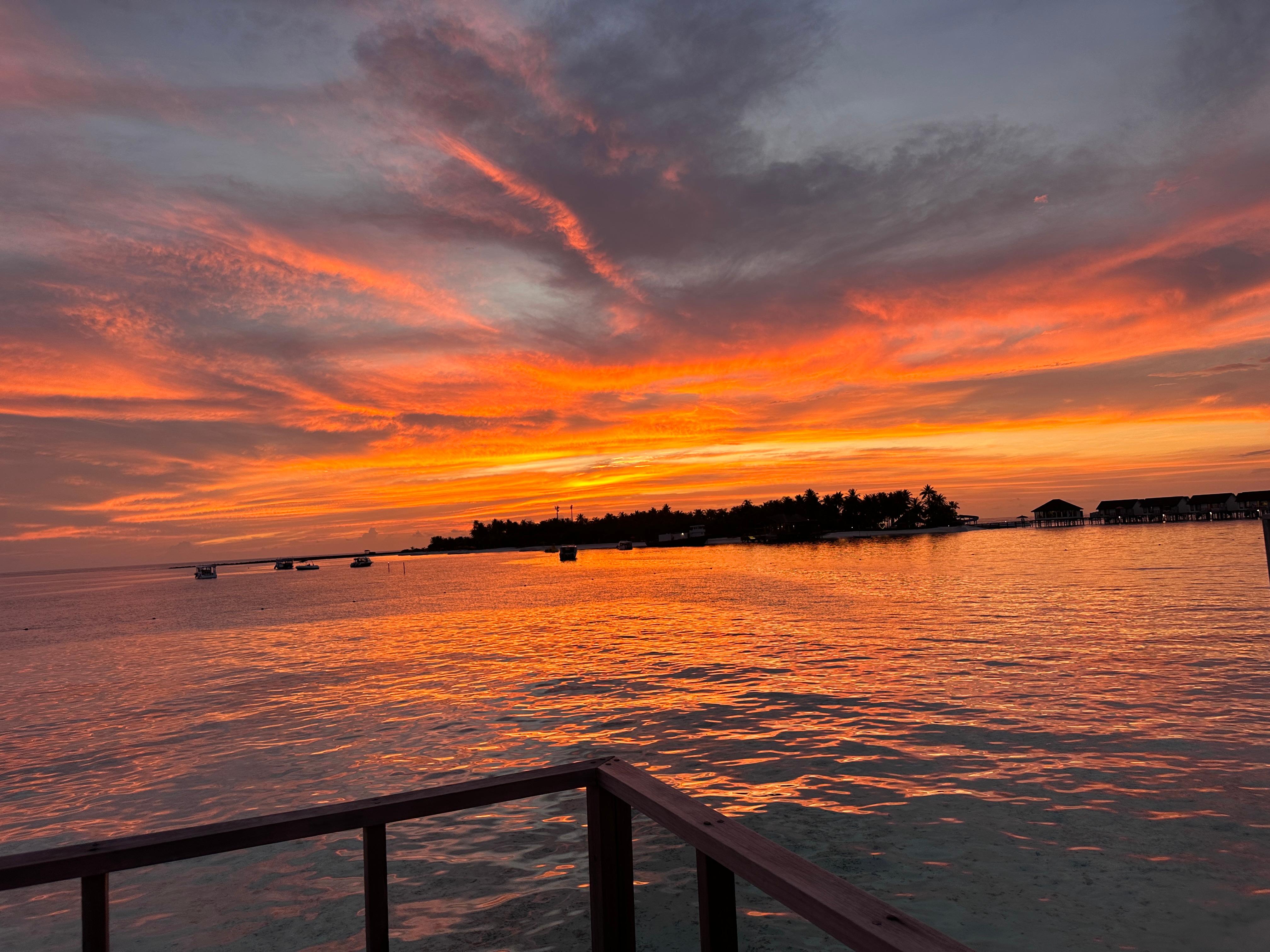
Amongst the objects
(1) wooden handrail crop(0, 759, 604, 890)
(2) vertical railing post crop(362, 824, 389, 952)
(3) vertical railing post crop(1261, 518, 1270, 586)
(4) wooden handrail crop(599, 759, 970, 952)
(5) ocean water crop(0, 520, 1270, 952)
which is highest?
(3) vertical railing post crop(1261, 518, 1270, 586)

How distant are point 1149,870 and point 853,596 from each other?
3654 centimetres

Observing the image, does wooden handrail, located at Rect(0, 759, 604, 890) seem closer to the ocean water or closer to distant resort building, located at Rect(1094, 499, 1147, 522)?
the ocean water

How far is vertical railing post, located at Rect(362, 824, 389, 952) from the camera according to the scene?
141 inches

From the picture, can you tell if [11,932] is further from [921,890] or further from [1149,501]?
[1149,501]

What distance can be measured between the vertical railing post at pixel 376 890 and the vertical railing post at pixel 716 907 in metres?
1.54

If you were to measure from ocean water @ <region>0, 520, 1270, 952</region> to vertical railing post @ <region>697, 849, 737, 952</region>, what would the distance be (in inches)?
172

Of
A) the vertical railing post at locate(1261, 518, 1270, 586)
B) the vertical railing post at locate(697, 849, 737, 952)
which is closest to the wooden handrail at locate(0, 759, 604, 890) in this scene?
the vertical railing post at locate(697, 849, 737, 952)

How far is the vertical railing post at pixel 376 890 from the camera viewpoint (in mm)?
3576

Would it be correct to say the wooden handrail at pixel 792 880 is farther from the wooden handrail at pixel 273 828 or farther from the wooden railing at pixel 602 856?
the wooden handrail at pixel 273 828

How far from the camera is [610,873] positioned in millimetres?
3666

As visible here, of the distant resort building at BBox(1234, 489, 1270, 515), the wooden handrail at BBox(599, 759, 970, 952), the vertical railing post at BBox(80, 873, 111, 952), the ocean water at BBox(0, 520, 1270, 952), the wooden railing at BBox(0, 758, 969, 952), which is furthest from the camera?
the distant resort building at BBox(1234, 489, 1270, 515)

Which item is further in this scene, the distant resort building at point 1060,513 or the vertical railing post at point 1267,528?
the distant resort building at point 1060,513

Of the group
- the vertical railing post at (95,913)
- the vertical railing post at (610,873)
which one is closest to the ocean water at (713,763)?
the vertical railing post at (610,873)

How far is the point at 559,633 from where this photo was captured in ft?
109
